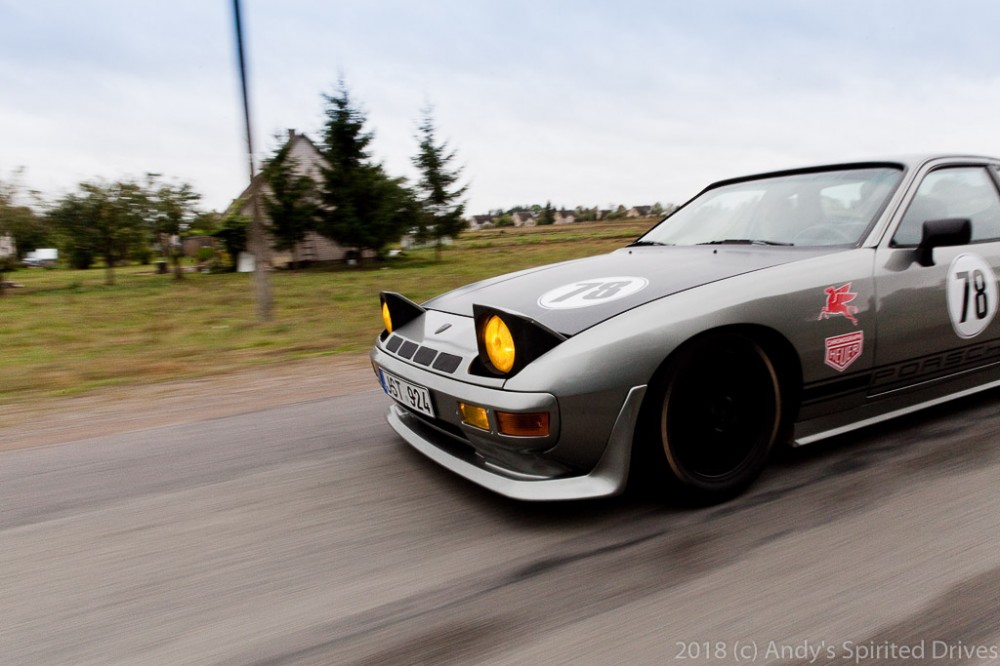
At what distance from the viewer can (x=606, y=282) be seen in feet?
8.82

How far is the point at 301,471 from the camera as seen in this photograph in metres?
2.94

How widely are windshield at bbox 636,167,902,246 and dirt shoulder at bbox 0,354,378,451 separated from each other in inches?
86.7

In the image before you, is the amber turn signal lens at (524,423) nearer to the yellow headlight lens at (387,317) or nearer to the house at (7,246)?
the yellow headlight lens at (387,317)

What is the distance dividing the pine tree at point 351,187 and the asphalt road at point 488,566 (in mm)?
18939

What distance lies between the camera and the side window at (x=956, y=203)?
2.93 metres

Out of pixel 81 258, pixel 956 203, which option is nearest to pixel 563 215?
pixel 81 258

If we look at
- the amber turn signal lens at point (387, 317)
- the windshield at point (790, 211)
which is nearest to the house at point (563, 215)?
the windshield at point (790, 211)

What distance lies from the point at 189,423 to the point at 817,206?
11.0 ft

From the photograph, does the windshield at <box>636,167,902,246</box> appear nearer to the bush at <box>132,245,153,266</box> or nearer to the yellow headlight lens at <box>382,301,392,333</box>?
the yellow headlight lens at <box>382,301,392,333</box>

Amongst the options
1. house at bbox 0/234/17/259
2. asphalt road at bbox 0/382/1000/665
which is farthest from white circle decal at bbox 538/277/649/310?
house at bbox 0/234/17/259

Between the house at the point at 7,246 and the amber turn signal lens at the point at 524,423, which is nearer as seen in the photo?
the amber turn signal lens at the point at 524,423

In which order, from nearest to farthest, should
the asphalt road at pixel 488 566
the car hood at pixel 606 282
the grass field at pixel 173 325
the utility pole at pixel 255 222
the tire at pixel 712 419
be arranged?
the asphalt road at pixel 488 566, the tire at pixel 712 419, the car hood at pixel 606 282, the grass field at pixel 173 325, the utility pole at pixel 255 222

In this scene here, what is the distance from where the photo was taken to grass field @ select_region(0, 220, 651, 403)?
5.88 m

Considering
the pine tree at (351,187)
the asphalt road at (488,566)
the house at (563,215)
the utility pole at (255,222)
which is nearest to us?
the asphalt road at (488,566)
